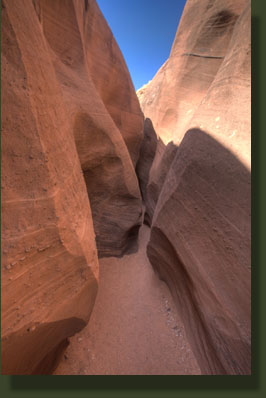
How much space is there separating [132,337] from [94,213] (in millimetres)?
2132

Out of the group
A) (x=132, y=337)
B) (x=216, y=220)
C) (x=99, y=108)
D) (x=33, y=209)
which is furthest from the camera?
(x=99, y=108)

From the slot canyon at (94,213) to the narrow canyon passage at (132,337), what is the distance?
1 centimetres

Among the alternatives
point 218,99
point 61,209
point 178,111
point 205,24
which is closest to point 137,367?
point 61,209

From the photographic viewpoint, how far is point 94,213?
3.46 metres

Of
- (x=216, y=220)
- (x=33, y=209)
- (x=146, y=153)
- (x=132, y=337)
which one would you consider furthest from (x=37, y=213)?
(x=146, y=153)

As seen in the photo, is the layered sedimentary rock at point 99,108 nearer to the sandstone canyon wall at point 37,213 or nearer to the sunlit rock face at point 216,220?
the sandstone canyon wall at point 37,213

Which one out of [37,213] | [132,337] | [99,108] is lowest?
[132,337]

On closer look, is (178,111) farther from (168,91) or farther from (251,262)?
(251,262)

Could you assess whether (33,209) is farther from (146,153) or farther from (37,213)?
(146,153)

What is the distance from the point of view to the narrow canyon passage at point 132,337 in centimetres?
193

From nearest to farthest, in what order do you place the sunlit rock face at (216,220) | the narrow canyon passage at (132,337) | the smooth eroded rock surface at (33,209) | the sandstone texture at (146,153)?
1. the smooth eroded rock surface at (33,209)
2. the sunlit rock face at (216,220)
3. the narrow canyon passage at (132,337)
4. the sandstone texture at (146,153)

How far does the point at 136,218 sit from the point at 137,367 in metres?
2.42

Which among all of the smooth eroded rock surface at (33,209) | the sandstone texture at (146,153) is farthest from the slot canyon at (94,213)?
the sandstone texture at (146,153)

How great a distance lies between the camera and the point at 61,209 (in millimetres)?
1251
